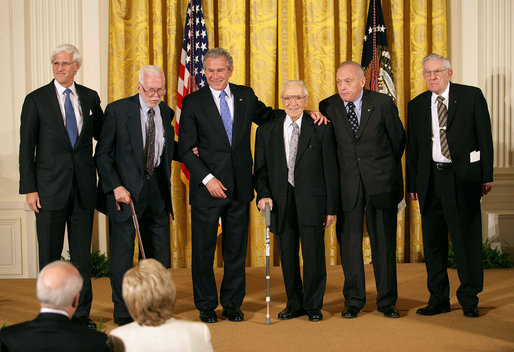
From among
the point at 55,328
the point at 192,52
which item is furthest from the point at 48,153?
the point at 192,52


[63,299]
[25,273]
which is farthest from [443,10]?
[63,299]

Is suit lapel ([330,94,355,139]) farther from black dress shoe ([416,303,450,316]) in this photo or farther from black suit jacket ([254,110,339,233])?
black dress shoe ([416,303,450,316])

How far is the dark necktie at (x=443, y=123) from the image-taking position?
14.9 ft

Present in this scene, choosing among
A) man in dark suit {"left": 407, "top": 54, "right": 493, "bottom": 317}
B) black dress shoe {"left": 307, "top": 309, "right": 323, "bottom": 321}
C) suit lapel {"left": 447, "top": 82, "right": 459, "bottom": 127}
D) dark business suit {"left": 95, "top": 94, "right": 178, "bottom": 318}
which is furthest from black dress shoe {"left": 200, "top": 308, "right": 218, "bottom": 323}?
suit lapel {"left": 447, "top": 82, "right": 459, "bottom": 127}

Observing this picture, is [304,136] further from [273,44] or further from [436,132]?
[273,44]

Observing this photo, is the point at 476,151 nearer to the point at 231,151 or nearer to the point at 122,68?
the point at 231,151

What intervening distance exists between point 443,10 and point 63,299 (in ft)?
18.4

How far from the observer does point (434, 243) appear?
4652 millimetres

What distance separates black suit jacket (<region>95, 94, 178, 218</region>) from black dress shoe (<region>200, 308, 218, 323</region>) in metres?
0.83

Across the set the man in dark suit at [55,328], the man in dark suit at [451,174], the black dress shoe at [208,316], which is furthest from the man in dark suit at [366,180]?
the man in dark suit at [55,328]

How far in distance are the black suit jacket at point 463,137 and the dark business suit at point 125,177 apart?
172 centimetres

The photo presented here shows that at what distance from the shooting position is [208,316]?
446cm

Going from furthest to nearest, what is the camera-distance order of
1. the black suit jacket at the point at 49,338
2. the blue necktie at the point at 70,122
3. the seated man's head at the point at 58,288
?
the blue necktie at the point at 70,122 < the seated man's head at the point at 58,288 < the black suit jacket at the point at 49,338

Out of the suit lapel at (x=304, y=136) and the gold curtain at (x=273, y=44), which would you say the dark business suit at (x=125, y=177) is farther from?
the gold curtain at (x=273, y=44)
